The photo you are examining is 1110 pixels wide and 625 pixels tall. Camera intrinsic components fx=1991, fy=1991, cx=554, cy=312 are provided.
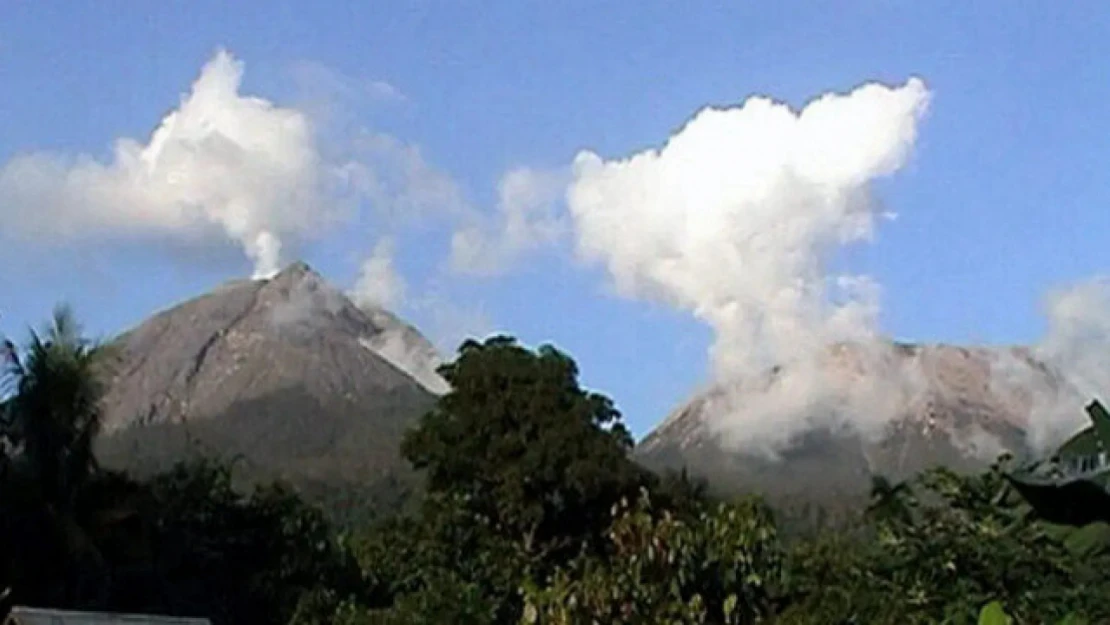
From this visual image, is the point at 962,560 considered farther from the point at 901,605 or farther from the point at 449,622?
the point at 449,622

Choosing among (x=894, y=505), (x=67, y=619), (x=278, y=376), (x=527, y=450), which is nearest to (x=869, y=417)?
(x=278, y=376)

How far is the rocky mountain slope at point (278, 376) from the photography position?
14100 centimetres

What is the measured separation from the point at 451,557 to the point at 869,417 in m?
118

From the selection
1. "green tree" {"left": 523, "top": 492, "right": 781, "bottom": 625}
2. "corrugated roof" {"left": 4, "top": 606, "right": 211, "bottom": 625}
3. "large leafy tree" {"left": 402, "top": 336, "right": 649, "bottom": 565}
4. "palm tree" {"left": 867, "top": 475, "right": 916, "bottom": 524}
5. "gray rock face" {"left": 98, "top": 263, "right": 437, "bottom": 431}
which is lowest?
"corrugated roof" {"left": 4, "top": 606, "right": 211, "bottom": 625}

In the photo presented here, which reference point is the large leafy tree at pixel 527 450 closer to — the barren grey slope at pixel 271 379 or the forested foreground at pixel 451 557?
the forested foreground at pixel 451 557

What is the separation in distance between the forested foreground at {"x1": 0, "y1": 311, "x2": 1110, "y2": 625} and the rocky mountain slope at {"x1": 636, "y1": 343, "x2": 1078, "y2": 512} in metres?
102

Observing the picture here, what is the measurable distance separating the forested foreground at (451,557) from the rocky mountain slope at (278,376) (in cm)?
9133

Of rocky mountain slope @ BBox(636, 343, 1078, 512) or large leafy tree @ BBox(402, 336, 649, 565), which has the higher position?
rocky mountain slope @ BBox(636, 343, 1078, 512)

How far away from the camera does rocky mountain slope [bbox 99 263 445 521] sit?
141 metres

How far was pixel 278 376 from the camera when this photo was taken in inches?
6319

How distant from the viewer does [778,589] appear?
92.6 feet

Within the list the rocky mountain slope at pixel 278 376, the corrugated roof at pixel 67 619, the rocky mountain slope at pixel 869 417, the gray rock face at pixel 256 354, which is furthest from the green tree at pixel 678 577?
the gray rock face at pixel 256 354

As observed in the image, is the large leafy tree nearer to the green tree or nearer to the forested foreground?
the forested foreground

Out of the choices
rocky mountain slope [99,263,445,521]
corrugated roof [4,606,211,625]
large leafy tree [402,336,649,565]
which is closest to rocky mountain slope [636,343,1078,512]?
rocky mountain slope [99,263,445,521]
